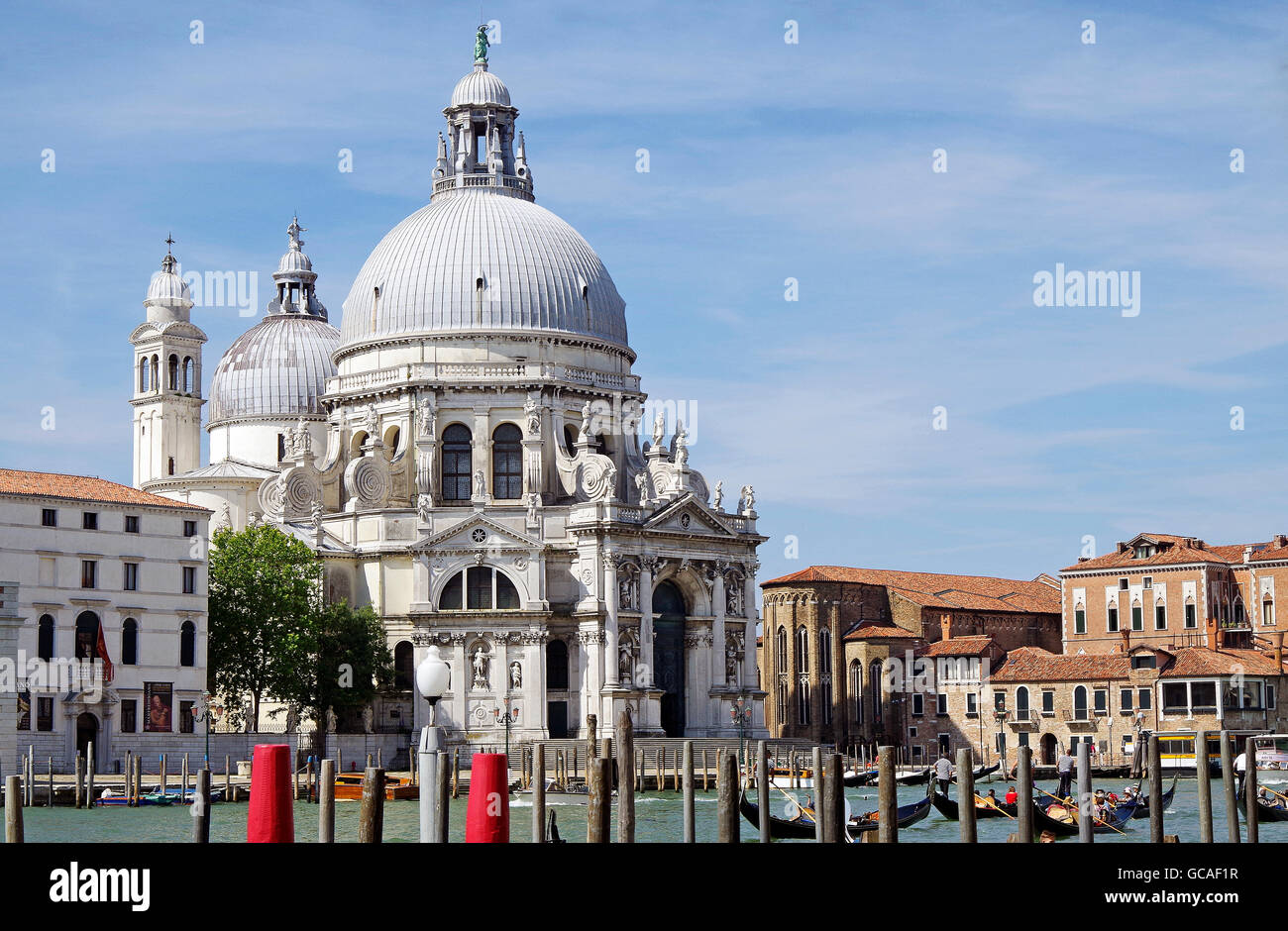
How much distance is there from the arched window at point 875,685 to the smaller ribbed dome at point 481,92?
2240 centimetres

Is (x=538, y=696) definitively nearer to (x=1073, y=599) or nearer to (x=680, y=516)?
(x=680, y=516)

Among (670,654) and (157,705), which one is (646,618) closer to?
(670,654)

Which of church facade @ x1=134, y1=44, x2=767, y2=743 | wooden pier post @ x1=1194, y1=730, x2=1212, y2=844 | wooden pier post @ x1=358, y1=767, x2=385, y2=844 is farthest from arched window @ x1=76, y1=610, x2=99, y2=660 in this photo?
wooden pier post @ x1=358, y1=767, x2=385, y2=844

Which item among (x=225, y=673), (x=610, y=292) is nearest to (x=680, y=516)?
(x=610, y=292)

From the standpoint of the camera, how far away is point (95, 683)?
146ft

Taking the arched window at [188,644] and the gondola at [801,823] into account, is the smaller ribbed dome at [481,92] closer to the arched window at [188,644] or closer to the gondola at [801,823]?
the arched window at [188,644]

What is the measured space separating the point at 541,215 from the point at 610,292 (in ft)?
10.5

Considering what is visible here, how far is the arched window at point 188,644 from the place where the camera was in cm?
4720

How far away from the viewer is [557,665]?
55281 millimetres

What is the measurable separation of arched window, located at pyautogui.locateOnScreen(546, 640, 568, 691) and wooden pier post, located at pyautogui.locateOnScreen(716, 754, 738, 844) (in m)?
32.4

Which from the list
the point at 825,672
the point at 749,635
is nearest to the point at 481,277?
the point at 749,635

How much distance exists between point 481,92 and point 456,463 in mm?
12264

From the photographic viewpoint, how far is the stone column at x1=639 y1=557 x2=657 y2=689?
5497 cm

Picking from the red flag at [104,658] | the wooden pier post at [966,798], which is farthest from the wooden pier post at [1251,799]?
the red flag at [104,658]
